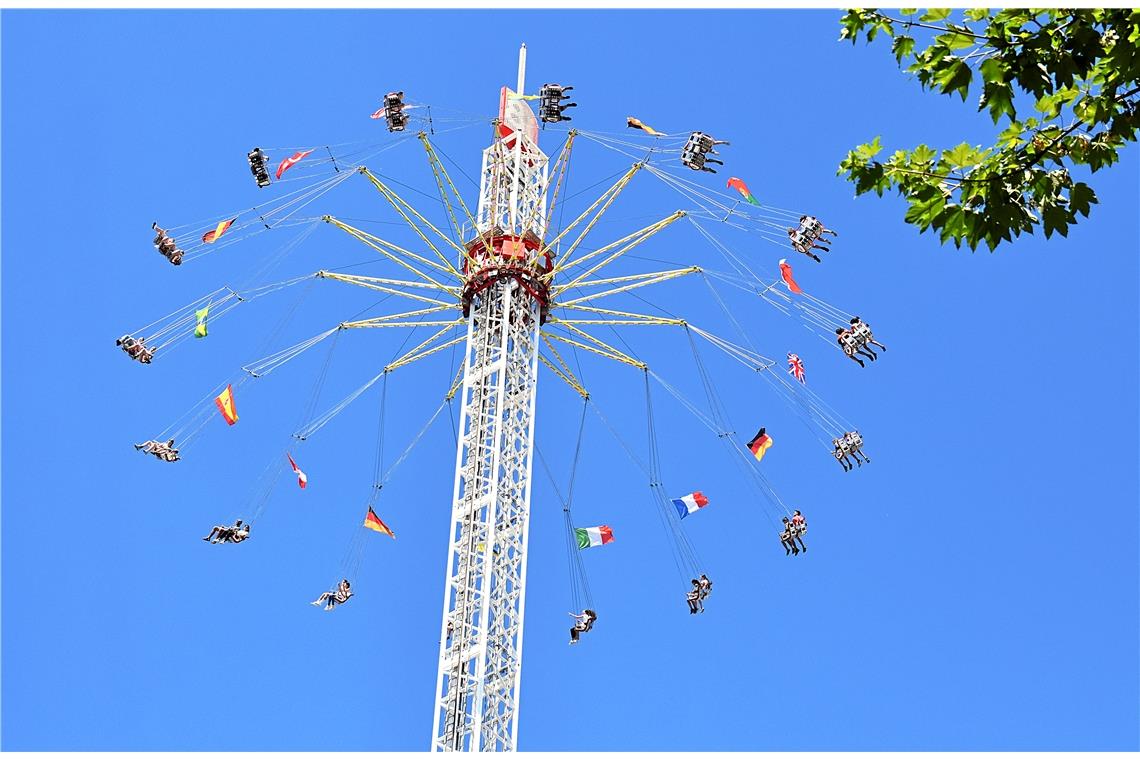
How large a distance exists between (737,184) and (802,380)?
5209 mm

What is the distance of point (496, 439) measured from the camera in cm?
3095

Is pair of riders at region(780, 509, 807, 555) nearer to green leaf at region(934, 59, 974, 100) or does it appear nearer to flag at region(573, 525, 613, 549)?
flag at region(573, 525, 613, 549)

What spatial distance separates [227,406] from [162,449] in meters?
1.90

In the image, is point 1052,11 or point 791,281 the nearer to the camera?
point 1052,11

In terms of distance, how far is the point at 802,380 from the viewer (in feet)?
114

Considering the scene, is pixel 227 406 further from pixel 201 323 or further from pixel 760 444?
pixel 760 444

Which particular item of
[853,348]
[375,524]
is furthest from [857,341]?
[375,524]

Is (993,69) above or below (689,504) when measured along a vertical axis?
below

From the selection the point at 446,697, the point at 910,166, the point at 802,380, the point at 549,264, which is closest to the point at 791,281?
the point at 802,380

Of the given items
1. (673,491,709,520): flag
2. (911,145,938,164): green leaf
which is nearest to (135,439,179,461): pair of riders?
(673,491,709,520): flag

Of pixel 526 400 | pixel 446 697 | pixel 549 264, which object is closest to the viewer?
pixel 446 697

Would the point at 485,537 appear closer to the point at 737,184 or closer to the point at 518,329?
the point at 518,329

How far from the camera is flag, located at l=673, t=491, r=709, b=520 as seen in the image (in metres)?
35.1

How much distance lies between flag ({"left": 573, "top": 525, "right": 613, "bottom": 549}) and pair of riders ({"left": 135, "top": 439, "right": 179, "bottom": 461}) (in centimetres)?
1022
